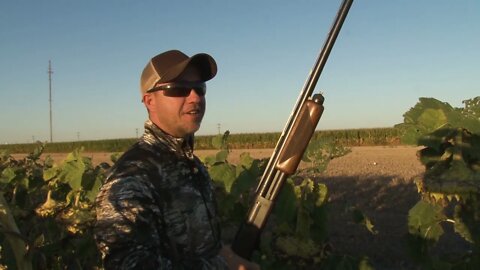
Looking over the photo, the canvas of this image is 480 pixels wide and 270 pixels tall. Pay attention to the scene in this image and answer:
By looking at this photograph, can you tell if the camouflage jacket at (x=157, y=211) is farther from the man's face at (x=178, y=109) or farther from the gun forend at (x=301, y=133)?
the gun forend at (x=301, y=133)

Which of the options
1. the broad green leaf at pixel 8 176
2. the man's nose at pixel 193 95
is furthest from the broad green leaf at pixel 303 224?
the broad green leaf at pixel 8 176

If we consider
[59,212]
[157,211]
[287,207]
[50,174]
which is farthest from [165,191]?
[50,174]

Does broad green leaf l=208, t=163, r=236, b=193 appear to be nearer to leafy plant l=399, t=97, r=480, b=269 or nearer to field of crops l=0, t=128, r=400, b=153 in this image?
leafy plant l=399, t=97, r=480, b=269

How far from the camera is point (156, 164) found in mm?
1958

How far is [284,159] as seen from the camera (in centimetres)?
212

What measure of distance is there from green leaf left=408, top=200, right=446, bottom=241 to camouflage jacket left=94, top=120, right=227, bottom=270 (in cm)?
120

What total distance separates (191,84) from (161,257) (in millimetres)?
670

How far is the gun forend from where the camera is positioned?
2.07m

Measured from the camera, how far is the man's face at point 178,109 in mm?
2039

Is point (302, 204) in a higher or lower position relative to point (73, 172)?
lower

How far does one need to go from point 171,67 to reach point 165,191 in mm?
479

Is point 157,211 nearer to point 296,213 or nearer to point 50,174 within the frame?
point 296,213

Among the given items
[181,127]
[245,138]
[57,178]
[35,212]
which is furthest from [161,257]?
[245,138]

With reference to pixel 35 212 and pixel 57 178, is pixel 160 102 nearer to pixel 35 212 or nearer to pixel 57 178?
pixel 35 212
